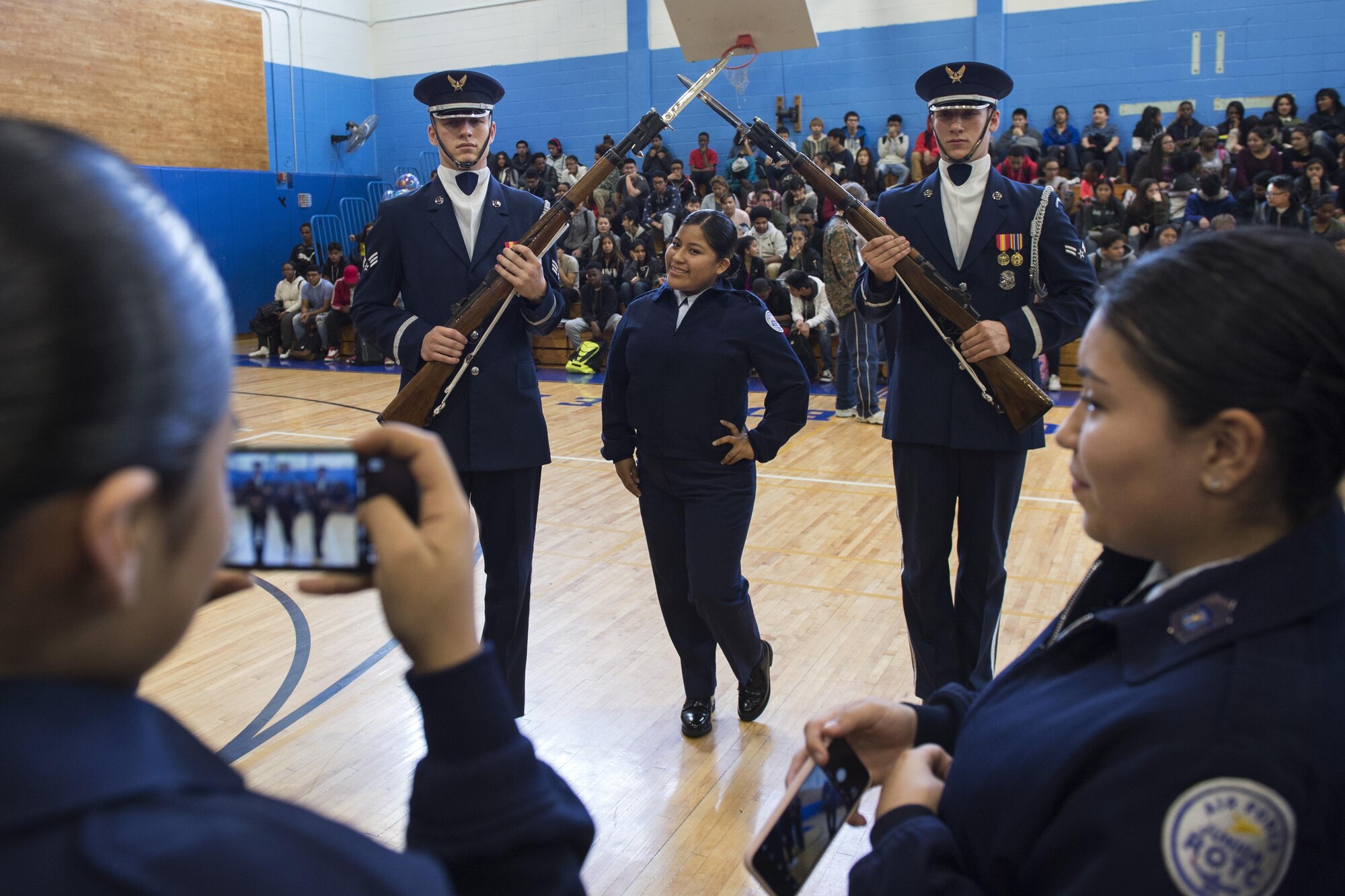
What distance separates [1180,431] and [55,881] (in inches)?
34.5

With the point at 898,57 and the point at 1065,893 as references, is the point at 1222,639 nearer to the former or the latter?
the point at 1065,893

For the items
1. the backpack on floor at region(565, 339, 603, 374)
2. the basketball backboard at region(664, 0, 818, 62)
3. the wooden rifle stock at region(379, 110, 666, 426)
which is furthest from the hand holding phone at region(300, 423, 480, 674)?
the backpack on floor at region(565, 339, 603, 374)

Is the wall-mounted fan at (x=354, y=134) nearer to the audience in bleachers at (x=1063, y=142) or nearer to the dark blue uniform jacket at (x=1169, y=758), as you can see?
the audience in bleachers at (x=1063, y=142)

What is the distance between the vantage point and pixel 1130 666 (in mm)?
890

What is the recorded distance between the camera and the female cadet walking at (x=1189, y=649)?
74 cm

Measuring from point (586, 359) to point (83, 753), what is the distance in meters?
10.9

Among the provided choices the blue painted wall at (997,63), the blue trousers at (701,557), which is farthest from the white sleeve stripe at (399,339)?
the blue painted wall at (997,63)

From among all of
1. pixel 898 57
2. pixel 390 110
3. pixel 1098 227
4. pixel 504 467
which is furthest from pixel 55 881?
pixel 390 110

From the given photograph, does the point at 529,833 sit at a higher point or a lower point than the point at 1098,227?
lower

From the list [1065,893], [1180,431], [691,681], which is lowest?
[691,681]

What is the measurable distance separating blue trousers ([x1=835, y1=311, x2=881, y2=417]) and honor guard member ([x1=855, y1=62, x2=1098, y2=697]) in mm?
4631

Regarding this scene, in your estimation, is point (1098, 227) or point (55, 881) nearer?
point (55, 881)

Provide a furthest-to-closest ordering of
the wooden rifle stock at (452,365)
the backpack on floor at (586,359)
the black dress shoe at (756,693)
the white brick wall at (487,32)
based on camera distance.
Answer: the white brick wall at (487,32) < the backpack on floor at (586,359) < the black dress shoe at (756,693) < the wooden rifle stock at (452,365)

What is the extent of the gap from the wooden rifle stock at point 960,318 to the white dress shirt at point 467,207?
1.10 m
